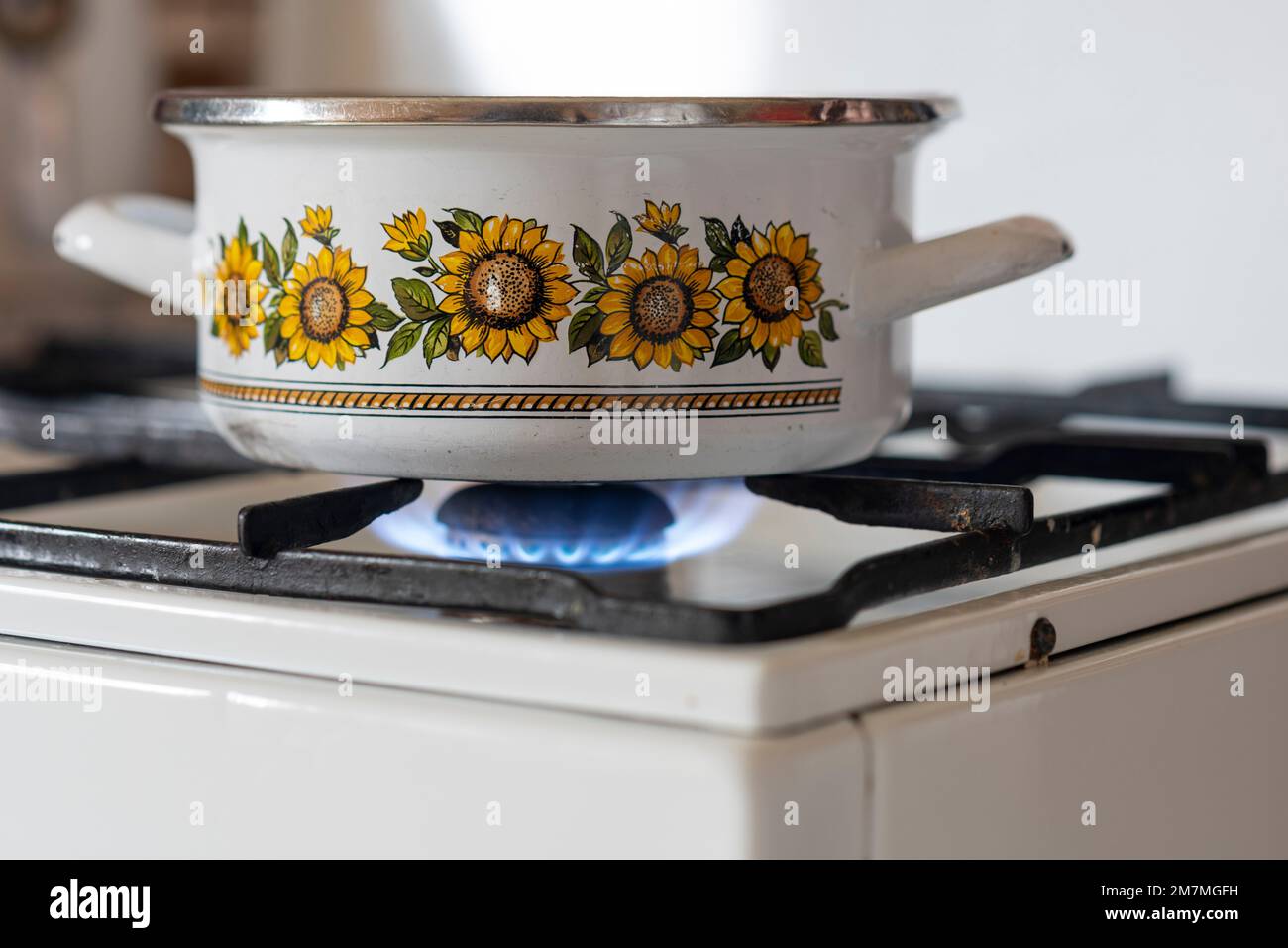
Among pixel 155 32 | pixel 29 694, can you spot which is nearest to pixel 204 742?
pixel 29 694

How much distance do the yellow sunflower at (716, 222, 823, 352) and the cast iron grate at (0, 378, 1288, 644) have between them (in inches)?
2.6

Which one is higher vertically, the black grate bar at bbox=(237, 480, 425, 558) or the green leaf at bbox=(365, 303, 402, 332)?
the green leaf at bbox=(365, 303, 402, 332)

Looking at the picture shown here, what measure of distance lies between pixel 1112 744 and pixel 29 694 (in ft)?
1.08

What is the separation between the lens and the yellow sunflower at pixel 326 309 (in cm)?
51

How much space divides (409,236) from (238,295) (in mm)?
74

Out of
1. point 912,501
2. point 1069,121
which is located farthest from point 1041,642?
point 1069,121

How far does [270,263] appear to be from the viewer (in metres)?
0.52

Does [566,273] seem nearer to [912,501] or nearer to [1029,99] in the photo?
[912,501]

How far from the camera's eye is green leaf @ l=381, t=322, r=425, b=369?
0.50m

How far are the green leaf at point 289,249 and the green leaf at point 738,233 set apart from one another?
0.13m

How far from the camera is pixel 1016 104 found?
1.08 m

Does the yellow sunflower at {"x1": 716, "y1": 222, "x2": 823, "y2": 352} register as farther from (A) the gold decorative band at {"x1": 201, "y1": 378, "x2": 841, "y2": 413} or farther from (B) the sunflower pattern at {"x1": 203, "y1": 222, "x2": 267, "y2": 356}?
(B) the sunflower pattern at {"x1": 203, "y1": 222, "x2": 267, "y2": 356}

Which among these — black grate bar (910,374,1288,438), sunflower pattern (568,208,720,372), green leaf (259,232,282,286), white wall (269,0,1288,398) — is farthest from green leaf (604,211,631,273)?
white wall (269,0,1288,398)

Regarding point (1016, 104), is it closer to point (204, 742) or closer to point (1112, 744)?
point (1112, 744)
